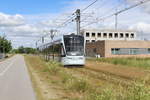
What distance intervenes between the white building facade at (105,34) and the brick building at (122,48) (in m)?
43.4

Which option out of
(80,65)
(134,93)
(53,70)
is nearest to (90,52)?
(80,65)

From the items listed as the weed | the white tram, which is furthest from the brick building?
the weed

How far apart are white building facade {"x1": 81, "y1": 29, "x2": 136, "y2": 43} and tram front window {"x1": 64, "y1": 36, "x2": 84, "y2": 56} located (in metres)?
95.8

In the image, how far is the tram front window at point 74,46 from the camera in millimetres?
31734

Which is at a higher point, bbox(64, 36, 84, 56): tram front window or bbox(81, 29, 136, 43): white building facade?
bbox(81, 29, 136, 43): white building facade

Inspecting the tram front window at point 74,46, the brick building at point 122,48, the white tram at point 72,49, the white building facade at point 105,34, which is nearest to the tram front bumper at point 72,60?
the white tram at point 72,49

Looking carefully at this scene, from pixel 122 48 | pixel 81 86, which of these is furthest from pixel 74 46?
pixel 122 48

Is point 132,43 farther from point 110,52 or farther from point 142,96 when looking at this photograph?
point 142,96

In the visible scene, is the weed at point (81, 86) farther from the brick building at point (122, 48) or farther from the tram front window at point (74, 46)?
the brick building at point (122, 48)

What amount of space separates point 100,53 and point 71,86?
7022 centimetres

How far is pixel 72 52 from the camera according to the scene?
31.7 m

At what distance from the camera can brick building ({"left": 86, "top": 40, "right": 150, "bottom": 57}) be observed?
80.7 m

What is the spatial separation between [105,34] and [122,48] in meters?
52.3

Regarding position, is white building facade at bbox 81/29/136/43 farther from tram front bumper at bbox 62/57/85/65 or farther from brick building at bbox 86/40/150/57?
tram front bumper at bbox 62/57/85/65
